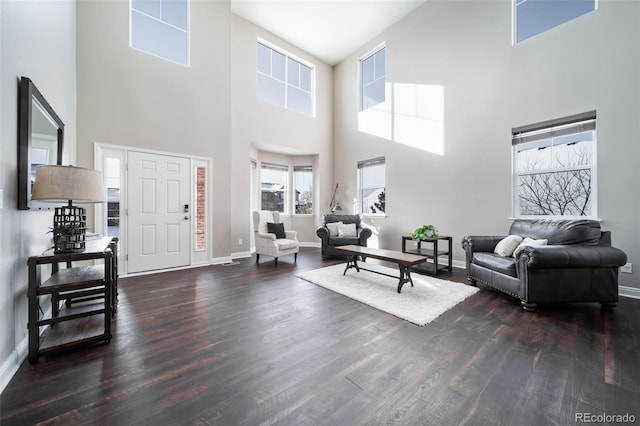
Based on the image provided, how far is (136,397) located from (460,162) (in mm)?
4974

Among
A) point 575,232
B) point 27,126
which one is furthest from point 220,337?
point 575,232

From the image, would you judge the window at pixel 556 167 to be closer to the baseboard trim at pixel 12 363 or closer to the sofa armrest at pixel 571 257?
the sofa armrest at pixel 571 257

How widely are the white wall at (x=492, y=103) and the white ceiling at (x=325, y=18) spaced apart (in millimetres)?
280

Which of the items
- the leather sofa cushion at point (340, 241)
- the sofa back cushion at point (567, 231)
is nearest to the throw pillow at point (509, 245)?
the sofa back cushion at point (567, 231)

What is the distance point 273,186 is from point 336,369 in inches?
223

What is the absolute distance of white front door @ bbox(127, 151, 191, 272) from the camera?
4.00 metres

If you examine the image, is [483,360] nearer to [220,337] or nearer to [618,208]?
[220,337]

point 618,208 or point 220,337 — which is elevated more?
point 618,208

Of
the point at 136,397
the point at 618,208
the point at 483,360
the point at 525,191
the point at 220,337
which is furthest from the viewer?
the point at 525,191

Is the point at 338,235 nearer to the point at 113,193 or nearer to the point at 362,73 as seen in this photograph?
the point at 113,193

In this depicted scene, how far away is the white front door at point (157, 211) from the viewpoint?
13.1 ft

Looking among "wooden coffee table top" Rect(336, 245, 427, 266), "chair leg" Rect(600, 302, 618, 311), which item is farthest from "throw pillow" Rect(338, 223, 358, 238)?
"chair leg" Rect(600, 302, 618, 311)

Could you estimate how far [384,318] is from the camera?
2.44 meters

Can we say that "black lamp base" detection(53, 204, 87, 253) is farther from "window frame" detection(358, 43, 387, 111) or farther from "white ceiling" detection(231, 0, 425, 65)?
"window frame" detection(358, 43, 387, 111)
